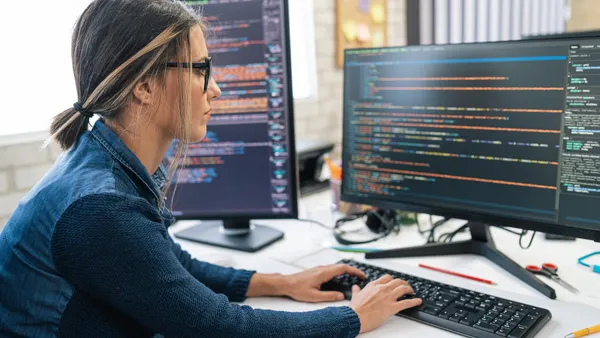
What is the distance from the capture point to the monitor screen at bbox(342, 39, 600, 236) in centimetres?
104

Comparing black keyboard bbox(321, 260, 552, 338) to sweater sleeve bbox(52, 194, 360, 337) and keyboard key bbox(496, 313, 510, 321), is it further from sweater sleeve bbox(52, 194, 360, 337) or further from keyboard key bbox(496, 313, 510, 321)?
sweater sleeve bbox(52, 194, 360, 337)

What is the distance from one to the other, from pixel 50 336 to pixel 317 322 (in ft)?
1.35

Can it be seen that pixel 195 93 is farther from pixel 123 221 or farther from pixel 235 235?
pixel 235 235

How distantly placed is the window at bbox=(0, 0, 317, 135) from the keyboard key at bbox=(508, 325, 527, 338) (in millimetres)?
1476

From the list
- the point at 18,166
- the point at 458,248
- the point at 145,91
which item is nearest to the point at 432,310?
the point at 458,248

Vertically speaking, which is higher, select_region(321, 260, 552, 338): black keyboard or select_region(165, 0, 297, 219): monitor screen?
select_region(165, 0, 297, 219): monitor screen

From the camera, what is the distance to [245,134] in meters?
1.42

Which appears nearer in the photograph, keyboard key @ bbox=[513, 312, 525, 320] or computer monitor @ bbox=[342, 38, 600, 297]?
keyboard key @ bbox=[513, 312, 525, 320]

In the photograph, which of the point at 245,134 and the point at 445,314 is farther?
the point at 245,134

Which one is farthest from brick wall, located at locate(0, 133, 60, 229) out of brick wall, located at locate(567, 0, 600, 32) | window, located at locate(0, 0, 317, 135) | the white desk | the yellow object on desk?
brick wall, located at locate(567, 0, 600, 32)

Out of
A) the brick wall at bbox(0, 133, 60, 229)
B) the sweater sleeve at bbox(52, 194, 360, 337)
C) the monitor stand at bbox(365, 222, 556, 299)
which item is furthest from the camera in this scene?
the brick wall at bbox(0, 133, 60, 229)

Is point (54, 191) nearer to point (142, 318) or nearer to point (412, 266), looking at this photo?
point (142, 318)

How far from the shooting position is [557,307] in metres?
1.00

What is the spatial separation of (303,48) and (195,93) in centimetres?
202
